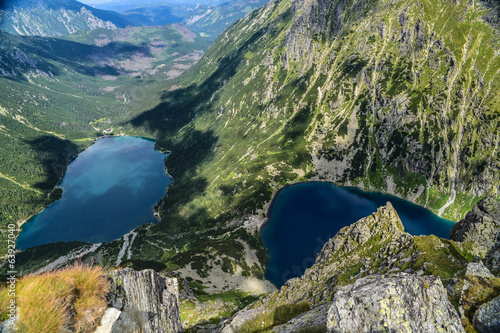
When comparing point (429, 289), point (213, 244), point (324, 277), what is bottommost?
point (429, 289)

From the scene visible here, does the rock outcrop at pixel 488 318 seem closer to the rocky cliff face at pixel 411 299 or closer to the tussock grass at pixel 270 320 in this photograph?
the rocky cliff face at pixel 411 299

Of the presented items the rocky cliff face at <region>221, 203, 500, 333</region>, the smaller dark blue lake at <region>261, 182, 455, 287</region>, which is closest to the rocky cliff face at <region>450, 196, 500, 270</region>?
the rocky cliff face at <region>221, 203, 500, 333</region>

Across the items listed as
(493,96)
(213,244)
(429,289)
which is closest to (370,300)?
(429,289)

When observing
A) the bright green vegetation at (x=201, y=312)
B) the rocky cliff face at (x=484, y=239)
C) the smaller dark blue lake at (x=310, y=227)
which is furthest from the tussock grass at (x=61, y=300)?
the smaller dark blue lake at (x=310, y=227)

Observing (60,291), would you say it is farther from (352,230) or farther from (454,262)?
(352,230)

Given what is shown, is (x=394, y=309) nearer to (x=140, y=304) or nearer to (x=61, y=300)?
(x=140, y=304)

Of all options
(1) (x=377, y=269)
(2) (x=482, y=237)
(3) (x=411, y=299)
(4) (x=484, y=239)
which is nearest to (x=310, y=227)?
(2) (x=482, y=237)

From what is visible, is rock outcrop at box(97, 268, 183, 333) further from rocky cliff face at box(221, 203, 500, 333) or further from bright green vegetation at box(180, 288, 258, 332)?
bright green vegetation at box(180, 288, 258, 332)
